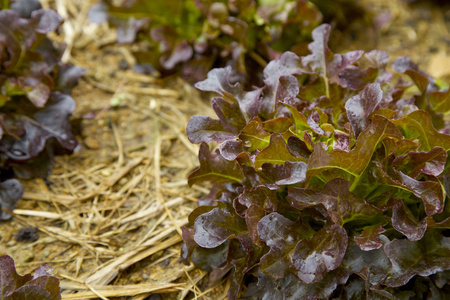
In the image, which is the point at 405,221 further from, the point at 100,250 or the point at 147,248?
the point at 100,250

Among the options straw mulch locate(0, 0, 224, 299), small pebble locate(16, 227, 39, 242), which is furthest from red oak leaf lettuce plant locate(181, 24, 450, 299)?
small pebble locate(16, 227, 39, 242)

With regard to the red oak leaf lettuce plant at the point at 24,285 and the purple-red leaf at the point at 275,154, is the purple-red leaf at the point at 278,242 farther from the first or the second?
the red oak leaf lettuce plant at the point at 24,285

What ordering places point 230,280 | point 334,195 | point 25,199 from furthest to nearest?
point 25,199 → point 230,280 → point 334,195

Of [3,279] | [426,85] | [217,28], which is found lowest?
[3,279]

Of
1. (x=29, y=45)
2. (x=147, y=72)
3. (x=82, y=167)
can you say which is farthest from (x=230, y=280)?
(x=147, y=72)

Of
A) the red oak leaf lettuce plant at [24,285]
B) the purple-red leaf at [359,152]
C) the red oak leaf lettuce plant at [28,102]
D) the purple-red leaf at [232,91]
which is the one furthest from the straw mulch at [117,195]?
the purple-red leaf at [359,152]

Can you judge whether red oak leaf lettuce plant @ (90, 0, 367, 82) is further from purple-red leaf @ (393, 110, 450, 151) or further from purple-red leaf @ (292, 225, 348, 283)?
purple-red leaf @ (292, 225, 348, 283)

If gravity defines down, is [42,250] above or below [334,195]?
below

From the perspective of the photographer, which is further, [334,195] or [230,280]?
[230,280]
